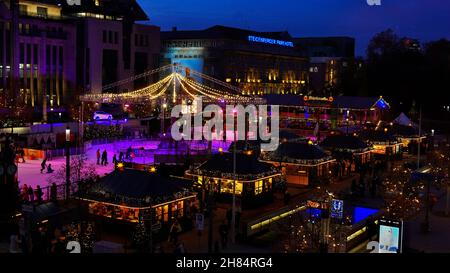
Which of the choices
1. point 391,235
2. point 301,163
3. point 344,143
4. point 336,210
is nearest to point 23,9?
point 344,143

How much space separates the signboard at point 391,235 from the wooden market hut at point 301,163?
15.0 meters

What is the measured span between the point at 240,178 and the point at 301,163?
629 centimetres

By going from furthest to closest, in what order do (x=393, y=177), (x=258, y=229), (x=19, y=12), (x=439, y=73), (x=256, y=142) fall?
1. (x=439, y=73)
2. (x=19, y=12)
3. (x=256, y=142)
4. (x=393, y=177)
5. (x=258, y=229)

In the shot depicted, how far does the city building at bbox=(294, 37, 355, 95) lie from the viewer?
4451 inches

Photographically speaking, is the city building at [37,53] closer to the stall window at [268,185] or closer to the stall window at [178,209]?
the stall window at [268,185]

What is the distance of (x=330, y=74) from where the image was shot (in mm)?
114438

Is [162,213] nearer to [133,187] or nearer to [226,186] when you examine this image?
[133,187]

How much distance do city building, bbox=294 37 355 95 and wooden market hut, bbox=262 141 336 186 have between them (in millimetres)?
76736

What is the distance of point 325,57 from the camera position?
12356 centimetres

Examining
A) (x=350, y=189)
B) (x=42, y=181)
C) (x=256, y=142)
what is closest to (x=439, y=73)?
(x=256, y=142)

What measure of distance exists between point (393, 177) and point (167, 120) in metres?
30.9

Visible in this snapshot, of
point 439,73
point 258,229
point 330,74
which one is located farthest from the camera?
point 330,74
